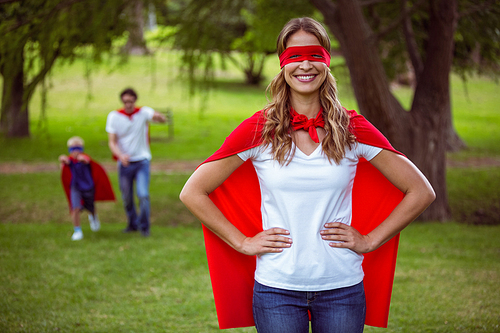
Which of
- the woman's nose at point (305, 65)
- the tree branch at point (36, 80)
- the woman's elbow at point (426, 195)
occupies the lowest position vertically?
the woman's elbow at point (426, 195)

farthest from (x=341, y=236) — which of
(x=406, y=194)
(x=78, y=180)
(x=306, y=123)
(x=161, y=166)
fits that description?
(x=161, y=166)

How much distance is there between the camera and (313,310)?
7.47ft

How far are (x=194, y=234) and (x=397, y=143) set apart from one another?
14.1ft

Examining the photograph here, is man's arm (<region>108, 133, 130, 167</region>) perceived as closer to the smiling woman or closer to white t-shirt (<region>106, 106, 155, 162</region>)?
white t-shirt (<region>106, 106, 155, 162</region>)

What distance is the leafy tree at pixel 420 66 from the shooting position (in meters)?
8.94

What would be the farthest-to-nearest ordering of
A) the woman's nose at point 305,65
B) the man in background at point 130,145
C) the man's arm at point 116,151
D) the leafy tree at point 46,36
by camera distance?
the man in background at point 130,145, the man's arm at point 116,151, the leafy tree at point 46,36, the woman's nose at point 305,65

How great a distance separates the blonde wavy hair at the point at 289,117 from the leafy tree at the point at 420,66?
6.78 metres

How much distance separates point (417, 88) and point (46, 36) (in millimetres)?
6944

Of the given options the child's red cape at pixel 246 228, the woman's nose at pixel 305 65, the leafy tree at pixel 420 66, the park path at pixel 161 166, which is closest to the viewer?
the woman's nose at pixel 305 65

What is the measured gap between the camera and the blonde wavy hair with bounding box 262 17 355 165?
223 cm

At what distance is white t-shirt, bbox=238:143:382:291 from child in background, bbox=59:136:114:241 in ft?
20.6

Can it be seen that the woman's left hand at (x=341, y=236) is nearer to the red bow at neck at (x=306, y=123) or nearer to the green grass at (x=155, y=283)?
the red bow at neck at (x=306, y=123)

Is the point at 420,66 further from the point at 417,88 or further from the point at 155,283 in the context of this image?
the point at 155,283

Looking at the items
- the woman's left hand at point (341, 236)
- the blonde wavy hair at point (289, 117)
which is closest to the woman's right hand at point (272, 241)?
the woman's left hand at point (341, 236)
